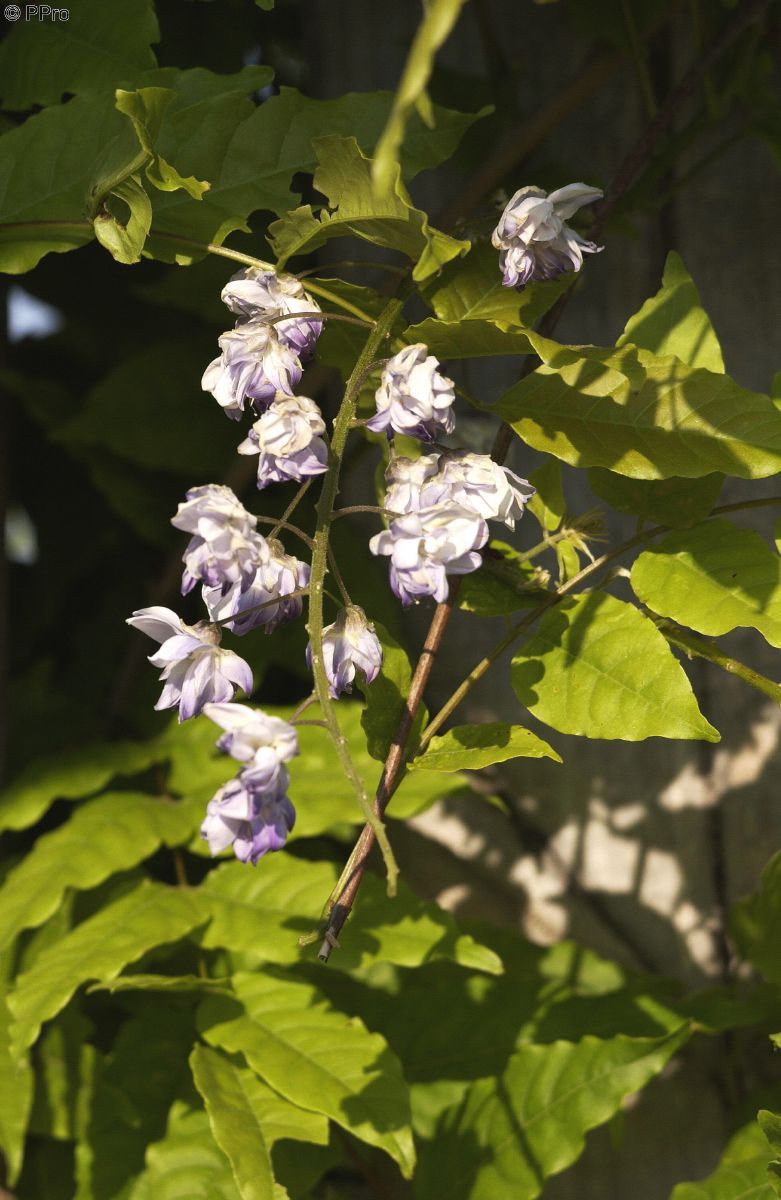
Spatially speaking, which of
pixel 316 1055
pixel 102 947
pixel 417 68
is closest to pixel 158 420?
pixel 102 947

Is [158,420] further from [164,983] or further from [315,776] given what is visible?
[164,983]

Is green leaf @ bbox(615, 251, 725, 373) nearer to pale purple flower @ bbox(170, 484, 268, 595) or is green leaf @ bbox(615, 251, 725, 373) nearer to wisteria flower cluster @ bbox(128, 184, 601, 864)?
wisteria flower cluster @ bbox(128, 184, 601, 864)

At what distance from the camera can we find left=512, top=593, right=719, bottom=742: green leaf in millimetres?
569

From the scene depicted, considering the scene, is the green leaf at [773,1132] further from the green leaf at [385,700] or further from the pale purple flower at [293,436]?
the pale purple flower at [293,436]

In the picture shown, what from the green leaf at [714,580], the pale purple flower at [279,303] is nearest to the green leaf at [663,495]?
the green leaf at [714,580]

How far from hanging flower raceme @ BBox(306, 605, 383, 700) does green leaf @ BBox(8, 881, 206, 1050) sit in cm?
35

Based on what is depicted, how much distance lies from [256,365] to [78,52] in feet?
1.40

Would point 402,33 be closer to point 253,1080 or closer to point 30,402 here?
point 30,402

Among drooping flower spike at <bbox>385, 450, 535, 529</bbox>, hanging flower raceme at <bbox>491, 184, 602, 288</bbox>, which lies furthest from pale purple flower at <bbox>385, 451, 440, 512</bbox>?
hanging flower raceme at <bbox>491, 184, 602, 288</bbox>

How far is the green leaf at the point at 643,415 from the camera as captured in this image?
552 millimetres

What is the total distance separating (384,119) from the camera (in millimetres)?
688

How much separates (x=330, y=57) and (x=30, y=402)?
0.49 m

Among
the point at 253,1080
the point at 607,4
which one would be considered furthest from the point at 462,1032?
the point at 607,4

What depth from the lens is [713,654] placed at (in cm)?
64
